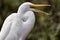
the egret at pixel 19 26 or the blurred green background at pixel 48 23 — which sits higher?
the egret at pixel 19 26

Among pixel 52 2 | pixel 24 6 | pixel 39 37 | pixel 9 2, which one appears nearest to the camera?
pixel 24 6

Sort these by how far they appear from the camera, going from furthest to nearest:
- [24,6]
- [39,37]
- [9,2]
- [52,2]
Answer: [9,2]
[39,37]
[52,2]
[24,6]

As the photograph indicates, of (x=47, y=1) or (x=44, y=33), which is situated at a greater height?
(x=47, y=1)

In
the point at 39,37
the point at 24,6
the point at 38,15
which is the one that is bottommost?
the point at 39,37

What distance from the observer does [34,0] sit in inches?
132

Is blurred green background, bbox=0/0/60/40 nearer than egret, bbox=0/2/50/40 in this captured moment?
No

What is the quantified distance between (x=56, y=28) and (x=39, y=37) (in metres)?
0.27

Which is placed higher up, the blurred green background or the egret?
the egret

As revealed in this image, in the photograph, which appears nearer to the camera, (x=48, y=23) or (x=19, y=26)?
(x=19, y=26)

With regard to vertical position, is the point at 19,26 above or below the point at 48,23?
above

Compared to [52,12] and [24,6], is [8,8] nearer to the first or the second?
[52,12]

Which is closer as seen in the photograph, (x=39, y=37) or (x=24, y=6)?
(x=24, y=6)

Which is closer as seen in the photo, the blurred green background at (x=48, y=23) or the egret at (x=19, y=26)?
the egret at (x=19, y=26)

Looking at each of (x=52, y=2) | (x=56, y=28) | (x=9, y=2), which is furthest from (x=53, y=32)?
(x=9, y=2)
